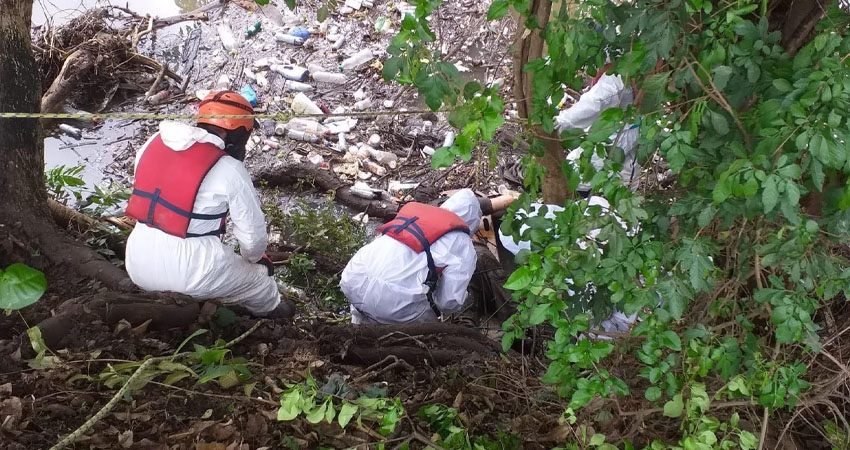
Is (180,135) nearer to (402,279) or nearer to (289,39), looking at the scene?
(402,279)

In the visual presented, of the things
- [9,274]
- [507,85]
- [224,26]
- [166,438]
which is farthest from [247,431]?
[224,26]

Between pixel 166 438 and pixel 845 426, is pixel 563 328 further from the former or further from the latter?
pixel 166 438

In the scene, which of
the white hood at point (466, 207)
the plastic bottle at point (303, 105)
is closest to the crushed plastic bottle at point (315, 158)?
the plastic bottle at point (303, 105)

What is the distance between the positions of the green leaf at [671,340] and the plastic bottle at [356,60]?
17.4ft

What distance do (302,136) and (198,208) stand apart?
2328mm

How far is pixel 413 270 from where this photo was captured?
11.6ft

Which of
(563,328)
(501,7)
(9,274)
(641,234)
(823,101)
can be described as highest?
(501,7)

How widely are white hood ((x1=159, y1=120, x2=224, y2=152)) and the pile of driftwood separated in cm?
350

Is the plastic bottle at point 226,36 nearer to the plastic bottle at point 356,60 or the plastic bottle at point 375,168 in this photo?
the plastic bottle at point 356,60

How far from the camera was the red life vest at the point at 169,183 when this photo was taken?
3.16m

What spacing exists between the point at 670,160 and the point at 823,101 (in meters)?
0.33

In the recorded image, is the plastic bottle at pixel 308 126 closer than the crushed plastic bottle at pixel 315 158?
No

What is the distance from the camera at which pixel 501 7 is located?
145 cm

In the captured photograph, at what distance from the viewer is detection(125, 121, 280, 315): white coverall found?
10.6 feet
